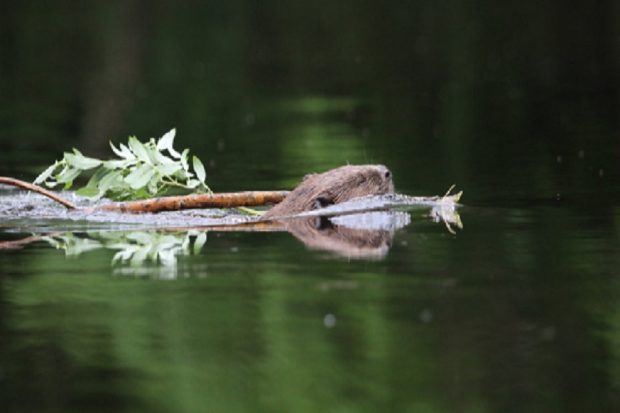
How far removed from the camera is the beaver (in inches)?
427

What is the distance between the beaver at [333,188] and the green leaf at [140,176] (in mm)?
865

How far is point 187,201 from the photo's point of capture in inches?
432

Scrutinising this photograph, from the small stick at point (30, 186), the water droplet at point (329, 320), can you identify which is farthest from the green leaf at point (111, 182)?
the water droplet at point (329, 320)

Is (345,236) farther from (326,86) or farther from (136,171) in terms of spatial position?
(326,86)

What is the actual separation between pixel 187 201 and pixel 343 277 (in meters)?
2.70

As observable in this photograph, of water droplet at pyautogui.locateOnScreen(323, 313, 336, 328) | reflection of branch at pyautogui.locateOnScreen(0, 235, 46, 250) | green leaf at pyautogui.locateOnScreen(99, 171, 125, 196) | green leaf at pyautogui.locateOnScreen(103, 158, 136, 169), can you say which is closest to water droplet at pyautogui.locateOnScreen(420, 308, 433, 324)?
water droplet at pyautogui.locateOnScreen(323, 313, 336, 328)

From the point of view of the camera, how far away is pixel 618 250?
9.44 meters

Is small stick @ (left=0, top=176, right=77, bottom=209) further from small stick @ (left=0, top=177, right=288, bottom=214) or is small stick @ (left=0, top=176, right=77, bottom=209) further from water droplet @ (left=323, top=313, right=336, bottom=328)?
water droplet @ (left=323, top=313, right=336, bottom=328)

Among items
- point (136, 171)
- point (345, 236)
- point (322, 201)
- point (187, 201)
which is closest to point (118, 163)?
point (136, 171)

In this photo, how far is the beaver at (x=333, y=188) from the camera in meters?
10.8

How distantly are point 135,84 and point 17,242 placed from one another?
58.6 feet

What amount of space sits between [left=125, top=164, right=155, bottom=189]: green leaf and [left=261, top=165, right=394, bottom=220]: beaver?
87 cm

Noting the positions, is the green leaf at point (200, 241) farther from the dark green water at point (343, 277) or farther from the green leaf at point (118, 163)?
the green leaf at point (118, 163)

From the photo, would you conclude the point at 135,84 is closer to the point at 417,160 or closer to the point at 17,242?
the point at 417,160
